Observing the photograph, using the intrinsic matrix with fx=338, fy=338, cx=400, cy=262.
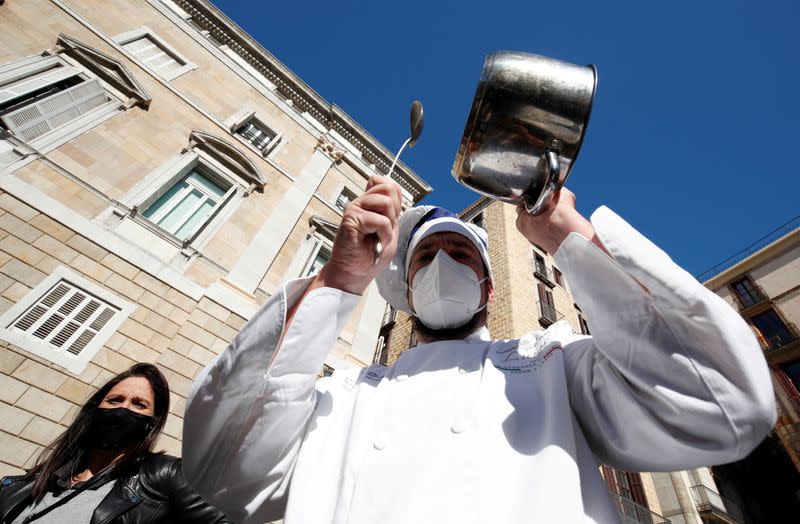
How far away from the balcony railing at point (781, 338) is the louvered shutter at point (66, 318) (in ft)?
84.8

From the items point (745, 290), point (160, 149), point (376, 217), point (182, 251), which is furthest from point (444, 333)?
point (745, 290)

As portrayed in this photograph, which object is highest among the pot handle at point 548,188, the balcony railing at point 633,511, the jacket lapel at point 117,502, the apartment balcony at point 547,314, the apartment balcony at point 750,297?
the apartment balcony at point 750,297

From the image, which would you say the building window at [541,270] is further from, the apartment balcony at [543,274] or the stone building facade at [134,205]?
the stone building facade at [134,205]

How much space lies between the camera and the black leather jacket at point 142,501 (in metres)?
2.21

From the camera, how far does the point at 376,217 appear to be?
106 cm

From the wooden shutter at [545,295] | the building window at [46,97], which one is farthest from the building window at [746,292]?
the building window at [46,97]

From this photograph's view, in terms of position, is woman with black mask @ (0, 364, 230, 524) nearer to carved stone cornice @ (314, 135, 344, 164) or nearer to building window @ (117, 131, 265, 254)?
building window @ (117, 131, 265, 254)

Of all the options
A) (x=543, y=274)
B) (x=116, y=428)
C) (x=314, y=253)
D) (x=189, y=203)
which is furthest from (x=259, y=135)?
(x=543, y=274)

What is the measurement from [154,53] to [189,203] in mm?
4644

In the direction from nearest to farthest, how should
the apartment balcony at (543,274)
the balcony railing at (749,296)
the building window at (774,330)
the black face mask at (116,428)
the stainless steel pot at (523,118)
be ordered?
the stainless steel pot at (523,118) < the black face mask at (116,428) < the apartment balcony at (543,274) < the building window at (774,330) < the balcony railing at (749,296)

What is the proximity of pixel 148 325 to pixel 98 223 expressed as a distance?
78.4 inches

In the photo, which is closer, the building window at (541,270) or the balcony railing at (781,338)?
the building window at (541,270)

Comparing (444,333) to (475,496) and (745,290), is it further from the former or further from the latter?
(745,290)

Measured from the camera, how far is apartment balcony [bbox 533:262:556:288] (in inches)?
559
